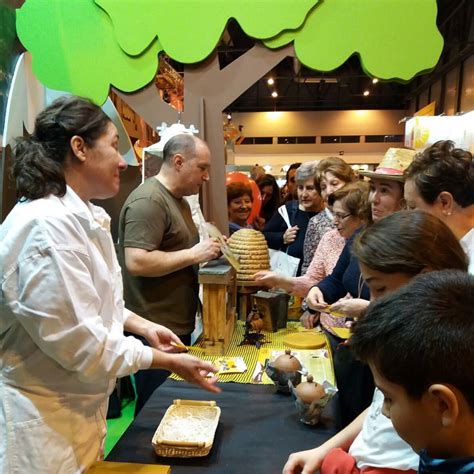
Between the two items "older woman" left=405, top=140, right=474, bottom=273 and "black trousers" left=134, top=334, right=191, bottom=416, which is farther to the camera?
"black trousers" left=134, top=334, right=191, bottom=416

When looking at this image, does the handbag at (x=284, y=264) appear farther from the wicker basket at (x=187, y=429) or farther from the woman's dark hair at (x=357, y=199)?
the wicker basket at (x=187, y=429)

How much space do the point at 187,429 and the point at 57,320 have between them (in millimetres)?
518

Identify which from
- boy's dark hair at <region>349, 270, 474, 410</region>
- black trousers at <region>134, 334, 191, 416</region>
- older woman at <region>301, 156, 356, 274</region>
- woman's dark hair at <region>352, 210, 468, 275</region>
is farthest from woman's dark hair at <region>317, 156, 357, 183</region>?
boy's dark hair at <region>349, 270, 474, 410</region>

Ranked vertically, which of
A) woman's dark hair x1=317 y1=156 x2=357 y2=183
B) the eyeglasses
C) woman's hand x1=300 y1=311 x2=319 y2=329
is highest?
woman's dark hair x1=317 y1=156 x2=357 y2=183

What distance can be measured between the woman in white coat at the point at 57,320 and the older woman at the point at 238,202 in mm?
1983

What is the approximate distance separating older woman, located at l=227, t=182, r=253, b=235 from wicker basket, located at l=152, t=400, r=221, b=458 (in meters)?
1.92

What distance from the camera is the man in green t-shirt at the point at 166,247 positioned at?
1.98 metres

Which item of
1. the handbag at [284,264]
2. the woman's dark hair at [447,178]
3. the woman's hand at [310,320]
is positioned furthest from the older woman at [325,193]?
the woman's dark hair at [447,178]

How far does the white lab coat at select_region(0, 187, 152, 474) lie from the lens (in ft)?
3.27

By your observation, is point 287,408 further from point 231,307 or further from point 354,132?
point 354,132

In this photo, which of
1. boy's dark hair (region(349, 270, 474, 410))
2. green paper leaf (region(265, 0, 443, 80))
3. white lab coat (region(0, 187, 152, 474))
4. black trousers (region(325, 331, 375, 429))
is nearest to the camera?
boy's dark hair (region(349, 270, 474, 410))

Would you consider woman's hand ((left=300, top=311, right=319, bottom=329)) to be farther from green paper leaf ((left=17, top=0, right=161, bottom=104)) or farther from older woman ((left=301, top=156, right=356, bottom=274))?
green paper leaf ((left=17, top=0, right=161, bottom=104))

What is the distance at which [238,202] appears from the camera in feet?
10.6

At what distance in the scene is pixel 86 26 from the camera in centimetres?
267
